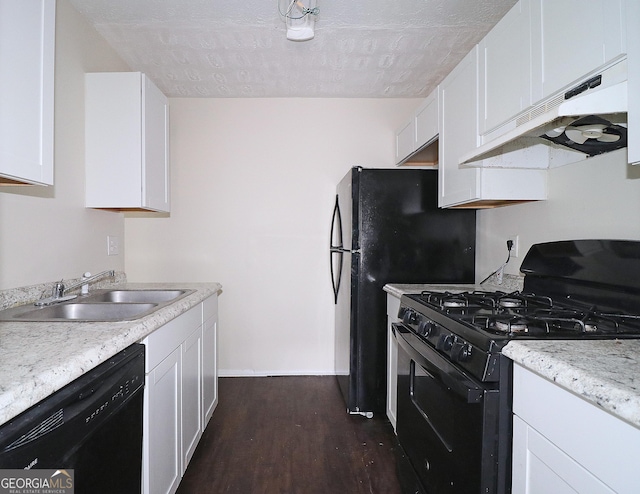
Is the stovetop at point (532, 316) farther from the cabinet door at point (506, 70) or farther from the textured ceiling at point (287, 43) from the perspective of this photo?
the textured ceiling at point (287, 43)

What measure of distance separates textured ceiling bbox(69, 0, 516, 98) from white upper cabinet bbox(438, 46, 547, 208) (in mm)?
419

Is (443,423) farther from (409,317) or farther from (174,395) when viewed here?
(174,395)

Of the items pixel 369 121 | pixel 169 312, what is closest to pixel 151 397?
pixel 169 312

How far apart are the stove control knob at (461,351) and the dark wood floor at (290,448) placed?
40.6 inches

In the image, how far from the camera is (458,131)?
6.20 feet

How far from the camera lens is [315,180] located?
3156mm

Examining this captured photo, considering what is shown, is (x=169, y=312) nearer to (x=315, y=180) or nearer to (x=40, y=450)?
(x=40, y=450)

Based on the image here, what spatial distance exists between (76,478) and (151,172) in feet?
5.64

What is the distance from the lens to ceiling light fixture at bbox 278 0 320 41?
182cm

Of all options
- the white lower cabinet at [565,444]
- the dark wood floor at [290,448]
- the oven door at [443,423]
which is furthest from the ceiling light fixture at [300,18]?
the dark wood floor at [290,448]

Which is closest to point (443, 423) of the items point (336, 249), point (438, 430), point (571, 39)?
point (438, 430)

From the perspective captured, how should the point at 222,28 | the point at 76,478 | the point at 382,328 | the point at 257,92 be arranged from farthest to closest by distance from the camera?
the point at 257,92, the point at 382,328, the point at 222,28, the point at 76,478

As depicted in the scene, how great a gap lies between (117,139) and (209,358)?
Answer: 4.60ft

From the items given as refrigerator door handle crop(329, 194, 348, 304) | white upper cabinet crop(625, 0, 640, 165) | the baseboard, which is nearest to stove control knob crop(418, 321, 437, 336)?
white upper cabinet crop(625, 0, 640, 165)
